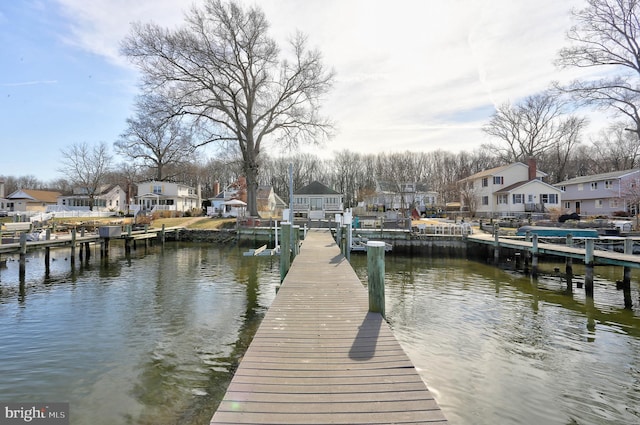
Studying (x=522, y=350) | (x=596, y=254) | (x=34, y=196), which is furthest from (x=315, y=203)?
(x=34, y=196)

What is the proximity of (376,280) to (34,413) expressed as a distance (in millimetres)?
6017

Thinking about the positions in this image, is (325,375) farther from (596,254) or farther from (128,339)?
(596,254)

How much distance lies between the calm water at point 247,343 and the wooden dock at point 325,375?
1.92 m

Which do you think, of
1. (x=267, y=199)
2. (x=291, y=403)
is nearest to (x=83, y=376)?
(x=291, y=403)

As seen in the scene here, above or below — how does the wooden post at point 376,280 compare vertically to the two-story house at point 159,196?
below

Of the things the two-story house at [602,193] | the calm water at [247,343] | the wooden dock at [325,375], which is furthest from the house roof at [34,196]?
the two-story house at [602,193]

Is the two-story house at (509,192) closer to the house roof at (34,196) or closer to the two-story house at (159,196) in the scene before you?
the two-story house at (159,196)

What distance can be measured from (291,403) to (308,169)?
80.3 meters

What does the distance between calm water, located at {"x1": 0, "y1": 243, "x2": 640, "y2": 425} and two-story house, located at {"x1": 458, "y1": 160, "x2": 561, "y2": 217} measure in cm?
2926

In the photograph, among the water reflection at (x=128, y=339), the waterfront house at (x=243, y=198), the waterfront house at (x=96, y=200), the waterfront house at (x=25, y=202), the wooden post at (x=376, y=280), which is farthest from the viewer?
the waterfront house at (x=25, y=202)

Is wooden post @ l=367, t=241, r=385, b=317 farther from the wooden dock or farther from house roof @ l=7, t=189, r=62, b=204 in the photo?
house roof @ l=7, t=189, r=62, b=204

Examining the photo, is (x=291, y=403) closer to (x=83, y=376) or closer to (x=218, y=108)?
(x=83, y=376)

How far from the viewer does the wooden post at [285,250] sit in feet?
37.0

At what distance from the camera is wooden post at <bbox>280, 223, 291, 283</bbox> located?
1127cm
